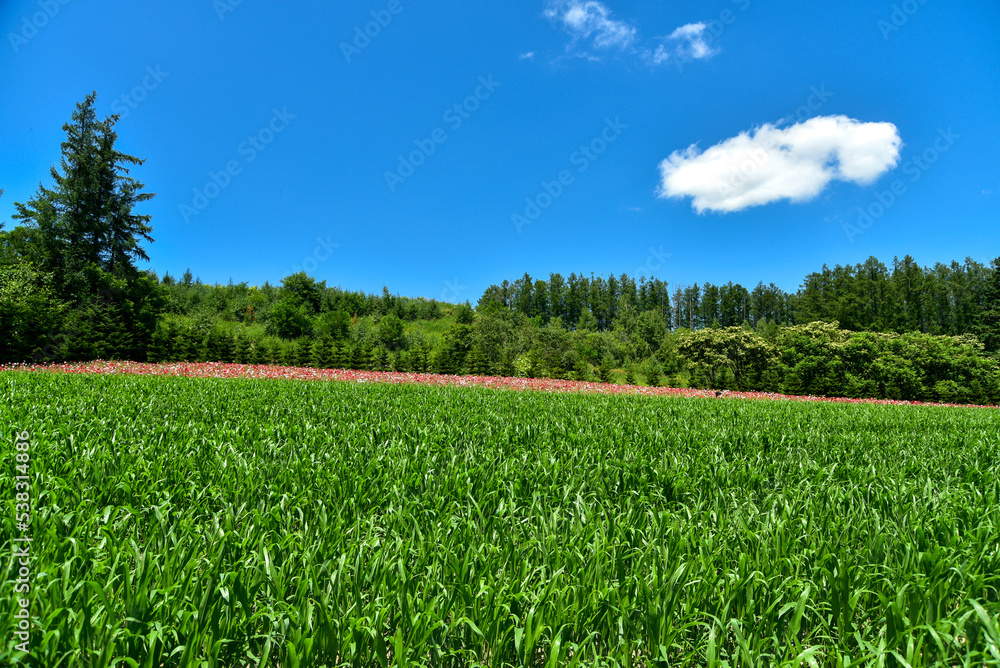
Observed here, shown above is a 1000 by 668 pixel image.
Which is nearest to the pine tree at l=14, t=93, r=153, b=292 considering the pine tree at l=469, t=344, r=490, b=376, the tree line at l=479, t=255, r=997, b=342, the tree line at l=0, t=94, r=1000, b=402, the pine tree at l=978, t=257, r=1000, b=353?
the tree line at l=0, t=94, r=1000, b=402

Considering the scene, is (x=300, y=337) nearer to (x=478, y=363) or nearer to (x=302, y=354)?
(x=302, y=354)

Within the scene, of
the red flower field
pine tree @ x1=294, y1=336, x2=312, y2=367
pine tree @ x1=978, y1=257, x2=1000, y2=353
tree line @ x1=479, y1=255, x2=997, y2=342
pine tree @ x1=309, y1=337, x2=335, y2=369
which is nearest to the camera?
the red flower field

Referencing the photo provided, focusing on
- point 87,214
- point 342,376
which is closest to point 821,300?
point 342,376

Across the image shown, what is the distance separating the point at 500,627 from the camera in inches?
70.9

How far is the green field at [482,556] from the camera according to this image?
166cm

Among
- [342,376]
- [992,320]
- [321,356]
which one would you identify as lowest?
[342,376]

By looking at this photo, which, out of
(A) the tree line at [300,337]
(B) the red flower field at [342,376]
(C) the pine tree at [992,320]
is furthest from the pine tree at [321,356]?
(C) the pine tree at [992,320]

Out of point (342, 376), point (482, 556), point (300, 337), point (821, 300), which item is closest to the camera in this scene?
point (482, 556)

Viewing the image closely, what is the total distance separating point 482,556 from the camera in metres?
2.23

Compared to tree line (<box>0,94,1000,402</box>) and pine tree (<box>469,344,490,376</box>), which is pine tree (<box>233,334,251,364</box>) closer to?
tree line (<box>0,94,1000,402</box>)

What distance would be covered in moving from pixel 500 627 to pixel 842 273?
94.1 metres

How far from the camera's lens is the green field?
1.66 meters

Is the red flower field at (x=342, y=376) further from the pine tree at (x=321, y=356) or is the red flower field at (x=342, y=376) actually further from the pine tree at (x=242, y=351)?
the pine tree at (x=321, y=356)

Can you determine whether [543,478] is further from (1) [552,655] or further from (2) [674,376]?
(2) [674,376]
